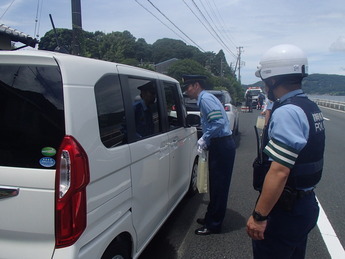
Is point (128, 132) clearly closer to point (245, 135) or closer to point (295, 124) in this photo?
point (295, 124)

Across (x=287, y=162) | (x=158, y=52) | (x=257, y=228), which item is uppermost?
(x=158, y=52)

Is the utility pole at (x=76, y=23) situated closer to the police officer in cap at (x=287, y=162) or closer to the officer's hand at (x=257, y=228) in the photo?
the police officer in cap at (x=287, y=162)

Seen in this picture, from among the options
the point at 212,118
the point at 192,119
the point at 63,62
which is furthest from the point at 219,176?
the point at 63,62

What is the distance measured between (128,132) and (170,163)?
1.09 meters

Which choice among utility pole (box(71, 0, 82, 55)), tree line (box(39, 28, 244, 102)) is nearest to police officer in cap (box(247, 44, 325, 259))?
utility pole (box(71, 0, 82, 55))

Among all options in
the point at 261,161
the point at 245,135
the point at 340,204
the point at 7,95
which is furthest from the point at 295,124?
the point at 245,135

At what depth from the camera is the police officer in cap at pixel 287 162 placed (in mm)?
1769

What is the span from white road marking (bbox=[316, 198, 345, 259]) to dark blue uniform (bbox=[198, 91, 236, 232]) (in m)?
1.25

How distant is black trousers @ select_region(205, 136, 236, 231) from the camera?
3758 mm

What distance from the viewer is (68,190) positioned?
174 centimetres

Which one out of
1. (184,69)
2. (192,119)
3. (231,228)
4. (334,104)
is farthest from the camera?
(334,104)

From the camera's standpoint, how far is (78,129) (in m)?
1.80

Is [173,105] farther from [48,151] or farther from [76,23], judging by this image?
[76,23]

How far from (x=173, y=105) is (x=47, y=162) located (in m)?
2.44
